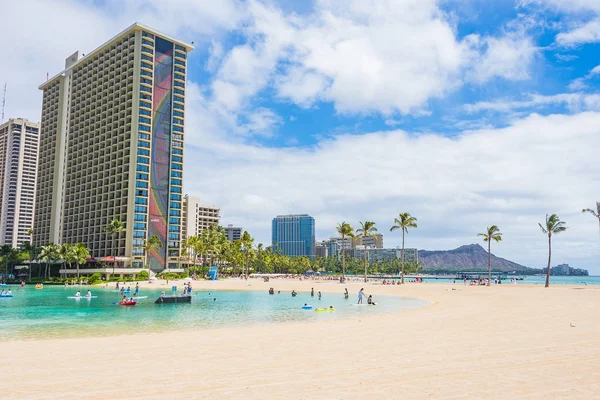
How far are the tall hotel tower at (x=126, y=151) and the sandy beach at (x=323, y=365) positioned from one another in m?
117

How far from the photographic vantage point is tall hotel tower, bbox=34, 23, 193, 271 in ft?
438

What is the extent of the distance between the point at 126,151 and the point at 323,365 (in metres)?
134

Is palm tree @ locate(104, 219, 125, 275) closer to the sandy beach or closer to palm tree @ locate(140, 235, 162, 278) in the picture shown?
palm tree @ locate(140, 235, 162, 278)

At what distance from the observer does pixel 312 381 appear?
41.3 feet

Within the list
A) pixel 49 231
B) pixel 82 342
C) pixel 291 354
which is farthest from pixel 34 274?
pixel 291 354

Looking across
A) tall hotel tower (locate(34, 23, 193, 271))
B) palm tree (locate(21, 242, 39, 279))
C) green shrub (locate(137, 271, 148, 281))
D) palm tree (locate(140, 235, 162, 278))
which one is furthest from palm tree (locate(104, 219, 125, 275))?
palm tree (locate(21, 242, 39, 279))

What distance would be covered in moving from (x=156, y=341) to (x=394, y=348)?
11206 millimetres

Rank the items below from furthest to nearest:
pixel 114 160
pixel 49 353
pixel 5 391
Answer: pixel 114 160 < pixel 49 353 < pixel 5 391

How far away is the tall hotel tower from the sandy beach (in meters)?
117

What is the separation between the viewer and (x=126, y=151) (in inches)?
5359

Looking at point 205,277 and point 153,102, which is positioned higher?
point 153,102

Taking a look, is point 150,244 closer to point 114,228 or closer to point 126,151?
point 114,228

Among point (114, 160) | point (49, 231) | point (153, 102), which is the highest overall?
point (153, 102)

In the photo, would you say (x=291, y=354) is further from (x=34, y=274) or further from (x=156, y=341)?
(x=34, y=274)
